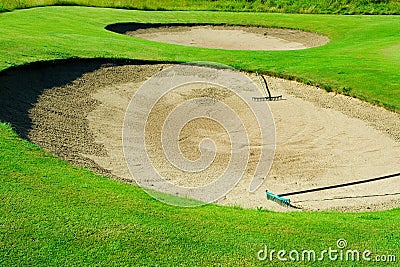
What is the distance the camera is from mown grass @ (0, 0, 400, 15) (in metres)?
42.7

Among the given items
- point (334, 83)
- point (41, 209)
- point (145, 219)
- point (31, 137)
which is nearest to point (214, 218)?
point (145, 219)

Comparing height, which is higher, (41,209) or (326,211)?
(41,209)

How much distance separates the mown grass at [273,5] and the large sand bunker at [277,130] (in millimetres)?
20750

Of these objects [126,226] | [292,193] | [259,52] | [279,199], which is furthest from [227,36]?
[126,226]

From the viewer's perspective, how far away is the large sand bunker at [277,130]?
47.1 ft

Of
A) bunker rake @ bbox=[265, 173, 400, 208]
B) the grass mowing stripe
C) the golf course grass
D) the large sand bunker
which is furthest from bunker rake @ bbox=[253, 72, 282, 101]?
the golf course grass

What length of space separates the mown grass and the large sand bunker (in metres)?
20.8

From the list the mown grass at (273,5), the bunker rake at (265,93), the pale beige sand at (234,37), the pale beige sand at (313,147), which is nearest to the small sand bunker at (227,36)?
the pale beige sand at (234,37)

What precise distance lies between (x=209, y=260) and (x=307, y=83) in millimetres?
14998

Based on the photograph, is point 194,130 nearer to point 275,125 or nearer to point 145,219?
point 275,125

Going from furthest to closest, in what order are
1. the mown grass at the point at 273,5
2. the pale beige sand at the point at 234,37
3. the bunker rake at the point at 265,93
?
the mown grass at the point at 273,5
the pale beige sand at the point at 234,37
the bunker rake at the point at 265,93

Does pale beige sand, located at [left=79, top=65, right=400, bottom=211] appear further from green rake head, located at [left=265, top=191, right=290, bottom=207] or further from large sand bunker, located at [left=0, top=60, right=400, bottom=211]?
green rake head, located at [left=265, top=191, right=290, bottom=207]

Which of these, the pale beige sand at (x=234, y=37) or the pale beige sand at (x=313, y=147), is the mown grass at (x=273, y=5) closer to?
the pale beige sand at (x=234, y=37)

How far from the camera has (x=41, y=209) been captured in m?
10.1
